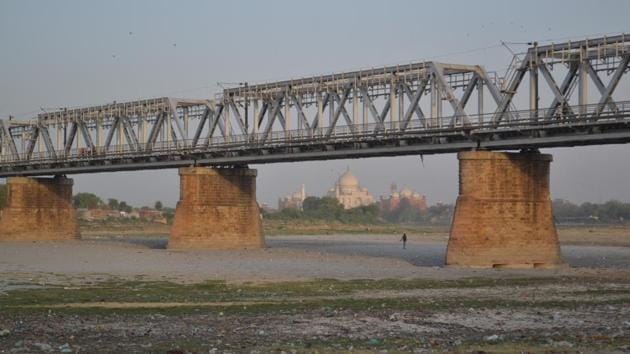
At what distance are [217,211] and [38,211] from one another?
92.8ft

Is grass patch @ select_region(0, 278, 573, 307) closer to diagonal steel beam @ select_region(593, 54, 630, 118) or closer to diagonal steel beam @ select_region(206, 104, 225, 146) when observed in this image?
diagonal steel beam @ select_region(593, 54, 630, 118)

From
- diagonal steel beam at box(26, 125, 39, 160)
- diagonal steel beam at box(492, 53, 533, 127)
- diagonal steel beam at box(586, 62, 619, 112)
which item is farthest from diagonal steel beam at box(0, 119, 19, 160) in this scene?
diagonal steel beam at box(586, 62, 619, 112)

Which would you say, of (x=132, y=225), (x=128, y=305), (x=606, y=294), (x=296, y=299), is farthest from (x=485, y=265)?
(x=132, y=225)

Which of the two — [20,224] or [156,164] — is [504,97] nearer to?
[156,164]

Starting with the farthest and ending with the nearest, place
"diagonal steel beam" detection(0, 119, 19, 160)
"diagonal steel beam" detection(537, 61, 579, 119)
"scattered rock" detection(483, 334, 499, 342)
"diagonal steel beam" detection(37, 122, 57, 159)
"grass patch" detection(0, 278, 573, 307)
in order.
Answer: "diagonal steel beam" detection(0, 119, 19, 160) → "diagonal steel beam" detection(37, 122, 57, 159) → "diagonal steel beam" detection(537, 61, 579, 119) → "grass patch" detection(0, 278, 573, 307) → "scattered rock" detection(483, 334, 499, 342)

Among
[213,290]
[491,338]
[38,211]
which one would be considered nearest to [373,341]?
[491,338]

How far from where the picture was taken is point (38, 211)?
9469cm

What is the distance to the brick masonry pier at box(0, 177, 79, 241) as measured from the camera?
93.2 m

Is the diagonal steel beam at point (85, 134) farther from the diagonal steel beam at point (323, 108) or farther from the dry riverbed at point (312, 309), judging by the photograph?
the dry riverbed at point (312, 309)

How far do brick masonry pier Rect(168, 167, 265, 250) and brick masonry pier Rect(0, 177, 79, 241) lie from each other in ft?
80.6

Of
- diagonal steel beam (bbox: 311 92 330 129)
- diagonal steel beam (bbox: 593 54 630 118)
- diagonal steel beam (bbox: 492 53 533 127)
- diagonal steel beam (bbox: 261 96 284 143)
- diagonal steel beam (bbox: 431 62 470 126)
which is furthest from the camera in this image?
diagonal steel beam (bbox: 261 96 284 143)

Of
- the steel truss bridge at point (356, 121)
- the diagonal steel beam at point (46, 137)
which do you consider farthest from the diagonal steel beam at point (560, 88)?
the diagonal steel beam at point (46, 137)

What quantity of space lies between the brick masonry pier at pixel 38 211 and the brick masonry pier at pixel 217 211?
24553 millimetres

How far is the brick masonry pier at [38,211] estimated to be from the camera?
306 ft
